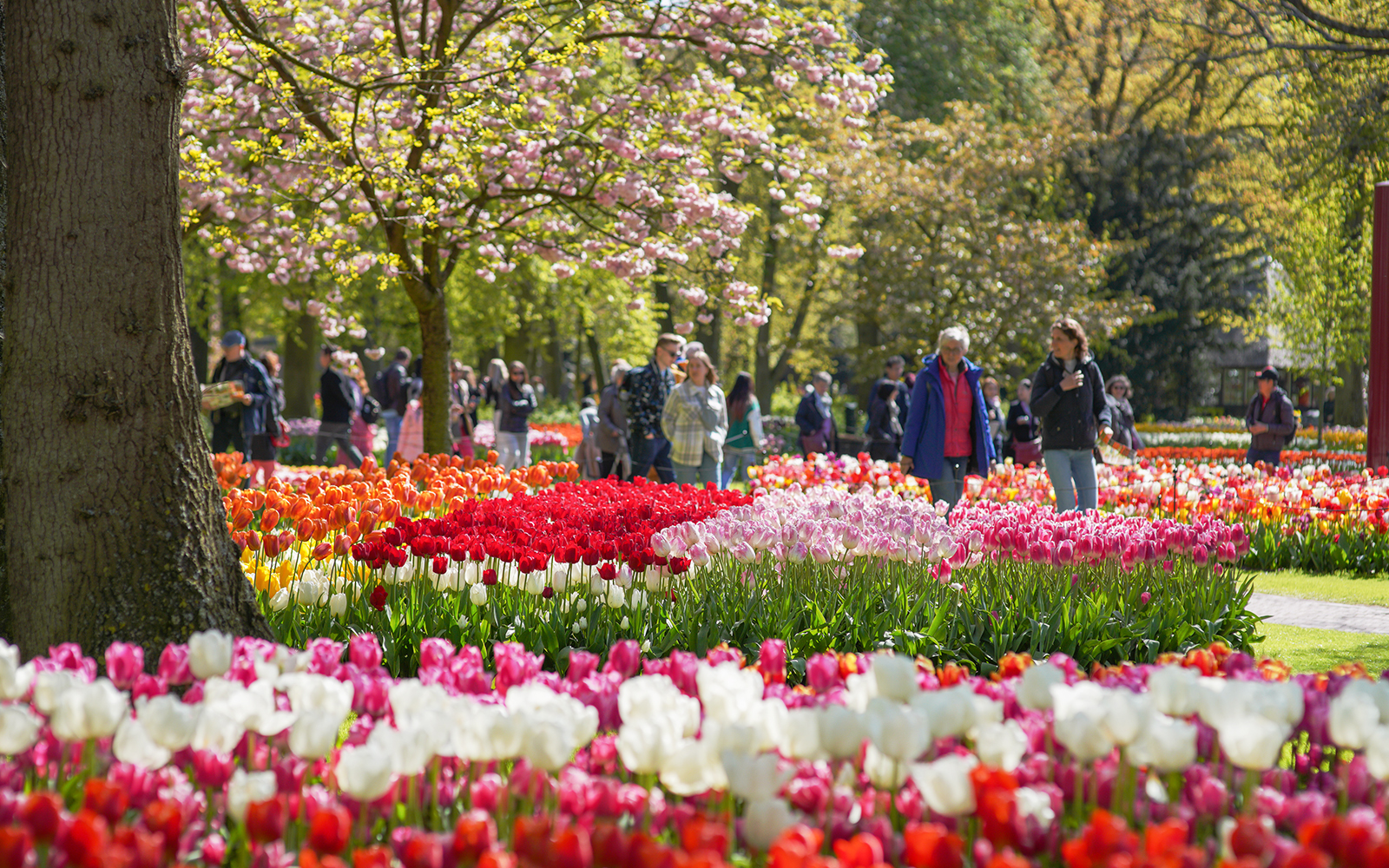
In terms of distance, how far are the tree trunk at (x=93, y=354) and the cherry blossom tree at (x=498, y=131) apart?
448cm

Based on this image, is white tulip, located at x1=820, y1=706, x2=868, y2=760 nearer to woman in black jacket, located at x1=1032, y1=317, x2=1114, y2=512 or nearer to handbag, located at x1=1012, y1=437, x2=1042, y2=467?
woman in black jacket, located at x1=1032, y1=317, x2=1114, y2=512

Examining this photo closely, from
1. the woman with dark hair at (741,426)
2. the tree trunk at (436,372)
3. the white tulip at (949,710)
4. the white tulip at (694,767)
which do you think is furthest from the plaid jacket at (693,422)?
the white tulip at (694,767)

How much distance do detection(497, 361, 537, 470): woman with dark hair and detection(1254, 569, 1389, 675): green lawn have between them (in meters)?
9.38

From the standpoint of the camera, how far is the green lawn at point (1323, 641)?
581 cm

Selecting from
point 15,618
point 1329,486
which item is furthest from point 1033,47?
point 15,618

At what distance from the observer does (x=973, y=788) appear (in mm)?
2125

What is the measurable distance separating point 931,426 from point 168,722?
6.42 meters

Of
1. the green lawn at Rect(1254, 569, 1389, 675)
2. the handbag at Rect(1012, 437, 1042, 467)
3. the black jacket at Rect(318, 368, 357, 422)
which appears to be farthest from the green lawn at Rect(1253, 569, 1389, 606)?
the black jacket at Rect(318, 368, 357, 422)

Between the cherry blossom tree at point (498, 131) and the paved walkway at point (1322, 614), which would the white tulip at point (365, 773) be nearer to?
the paved walkway at point (1322, 614)

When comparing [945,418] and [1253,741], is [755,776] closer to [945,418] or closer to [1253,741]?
[1253,741]

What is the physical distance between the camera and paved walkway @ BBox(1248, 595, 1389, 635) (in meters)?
6.72

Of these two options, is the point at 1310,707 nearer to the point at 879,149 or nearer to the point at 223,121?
the point at 223,121

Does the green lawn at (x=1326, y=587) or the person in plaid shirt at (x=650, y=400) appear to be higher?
the person in plaid shirt at (x=650, y=400)

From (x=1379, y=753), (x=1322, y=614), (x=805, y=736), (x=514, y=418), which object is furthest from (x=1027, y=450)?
(x=805, y=736)
